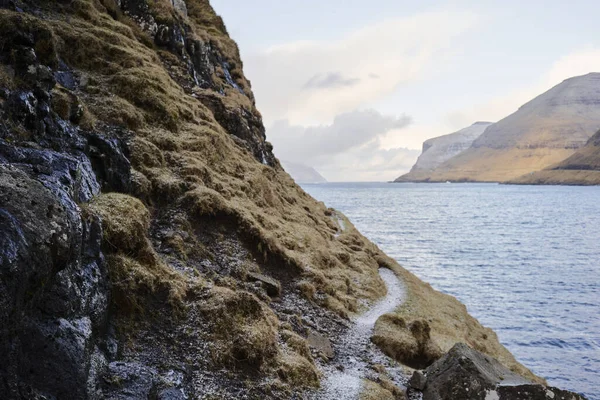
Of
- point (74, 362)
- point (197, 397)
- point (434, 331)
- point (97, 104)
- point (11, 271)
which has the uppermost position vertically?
point (97, 104)

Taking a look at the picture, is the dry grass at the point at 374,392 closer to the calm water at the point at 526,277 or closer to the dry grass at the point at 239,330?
the dry grass at the point at 239,330

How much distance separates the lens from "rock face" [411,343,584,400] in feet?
47.9

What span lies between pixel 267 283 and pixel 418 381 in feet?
26.3

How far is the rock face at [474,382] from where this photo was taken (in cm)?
1460

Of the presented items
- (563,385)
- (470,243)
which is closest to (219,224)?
(563,385)

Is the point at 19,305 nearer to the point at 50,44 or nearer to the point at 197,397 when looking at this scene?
the point at 197,397

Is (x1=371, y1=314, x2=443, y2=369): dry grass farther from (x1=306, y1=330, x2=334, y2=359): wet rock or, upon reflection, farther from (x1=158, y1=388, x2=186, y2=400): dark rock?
(x1=158, y1=388, x2=186, y2=400): dark rock

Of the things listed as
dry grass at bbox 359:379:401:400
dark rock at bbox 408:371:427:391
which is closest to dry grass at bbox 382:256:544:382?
dark rock at bbox 408:371:427:391

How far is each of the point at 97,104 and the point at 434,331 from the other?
80.0ft

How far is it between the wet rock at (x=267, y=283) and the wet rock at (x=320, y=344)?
288 cm

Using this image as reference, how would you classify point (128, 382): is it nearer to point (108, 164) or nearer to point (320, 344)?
point (108, 164)

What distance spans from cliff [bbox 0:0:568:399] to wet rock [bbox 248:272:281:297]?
0.10 metres

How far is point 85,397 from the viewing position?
916cm

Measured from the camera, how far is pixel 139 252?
15.0 metres
